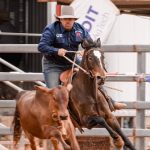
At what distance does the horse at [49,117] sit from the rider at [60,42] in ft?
1.42

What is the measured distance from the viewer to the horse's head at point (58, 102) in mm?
12922

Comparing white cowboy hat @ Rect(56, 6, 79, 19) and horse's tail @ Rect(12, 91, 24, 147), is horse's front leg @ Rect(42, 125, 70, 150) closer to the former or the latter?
horse's tail @ Rect(12, 91, 24, 147)

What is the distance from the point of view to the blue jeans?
1433cm

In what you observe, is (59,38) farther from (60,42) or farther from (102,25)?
(102,25)

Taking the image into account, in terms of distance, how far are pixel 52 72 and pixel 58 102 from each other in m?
1.44

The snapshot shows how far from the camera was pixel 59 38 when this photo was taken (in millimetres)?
14164

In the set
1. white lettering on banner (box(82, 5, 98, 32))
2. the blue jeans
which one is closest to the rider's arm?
the blue jeans

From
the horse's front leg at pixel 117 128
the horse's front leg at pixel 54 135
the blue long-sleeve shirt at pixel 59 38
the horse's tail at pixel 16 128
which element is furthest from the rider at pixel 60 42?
the horse's front leg at pixel 54 135

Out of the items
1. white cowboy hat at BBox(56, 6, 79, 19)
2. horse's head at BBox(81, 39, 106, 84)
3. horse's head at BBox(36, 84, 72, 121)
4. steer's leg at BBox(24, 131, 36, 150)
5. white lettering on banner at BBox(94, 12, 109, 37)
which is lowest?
steer's leg at BBox(24, 131, 36, 150)

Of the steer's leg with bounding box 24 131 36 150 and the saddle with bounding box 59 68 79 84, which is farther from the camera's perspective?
the steer's leg with bounding box 24 131 36 150

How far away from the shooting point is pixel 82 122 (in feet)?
46.8

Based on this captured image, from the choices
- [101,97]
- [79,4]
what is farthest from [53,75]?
[79,4]

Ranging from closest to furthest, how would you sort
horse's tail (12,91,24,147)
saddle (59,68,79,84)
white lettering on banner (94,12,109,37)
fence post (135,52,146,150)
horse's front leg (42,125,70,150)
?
horse's front leg (42,125,70,150), saddle (59,68,79,84), horse's tail (12,91,24,147), fence post (135,52,146,150), white lettering on banner (94,12,109,37)

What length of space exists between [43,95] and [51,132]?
554 millimetres
